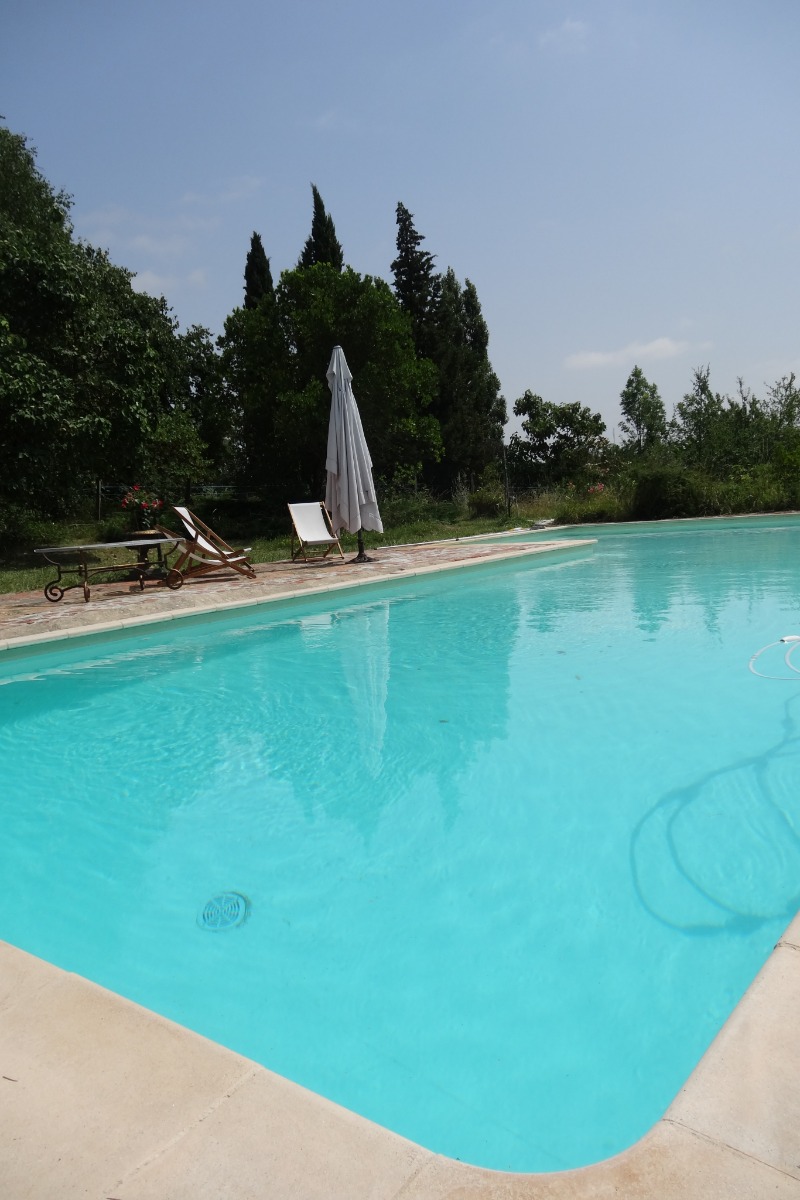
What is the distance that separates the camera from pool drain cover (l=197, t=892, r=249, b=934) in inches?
103

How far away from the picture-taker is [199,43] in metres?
8.71

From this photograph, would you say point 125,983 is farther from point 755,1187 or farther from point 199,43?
point 199,43

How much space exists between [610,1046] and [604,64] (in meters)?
10.6

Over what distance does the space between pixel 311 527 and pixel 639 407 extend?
29998 mm

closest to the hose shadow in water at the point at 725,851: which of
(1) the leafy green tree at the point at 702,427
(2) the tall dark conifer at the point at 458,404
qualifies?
(1) the leafy green tree at the point at 702,427

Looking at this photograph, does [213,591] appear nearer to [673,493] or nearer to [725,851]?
[725,851]

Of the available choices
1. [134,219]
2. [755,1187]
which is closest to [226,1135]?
[755,1187]

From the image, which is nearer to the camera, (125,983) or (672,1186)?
(672,1186)

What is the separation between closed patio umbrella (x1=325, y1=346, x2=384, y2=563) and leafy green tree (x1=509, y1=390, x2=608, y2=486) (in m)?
15.6

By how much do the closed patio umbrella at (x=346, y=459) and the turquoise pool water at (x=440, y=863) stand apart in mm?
6080

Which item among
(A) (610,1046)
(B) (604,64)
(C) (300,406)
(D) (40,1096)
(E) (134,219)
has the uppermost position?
(E) (134,219)

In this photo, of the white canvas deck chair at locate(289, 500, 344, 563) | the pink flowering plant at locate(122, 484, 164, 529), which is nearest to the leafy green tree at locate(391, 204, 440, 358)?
the pink flowering plant at locate(122, 484, 164, 529)

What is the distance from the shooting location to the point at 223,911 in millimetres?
2691

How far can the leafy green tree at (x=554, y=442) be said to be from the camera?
26.6m
